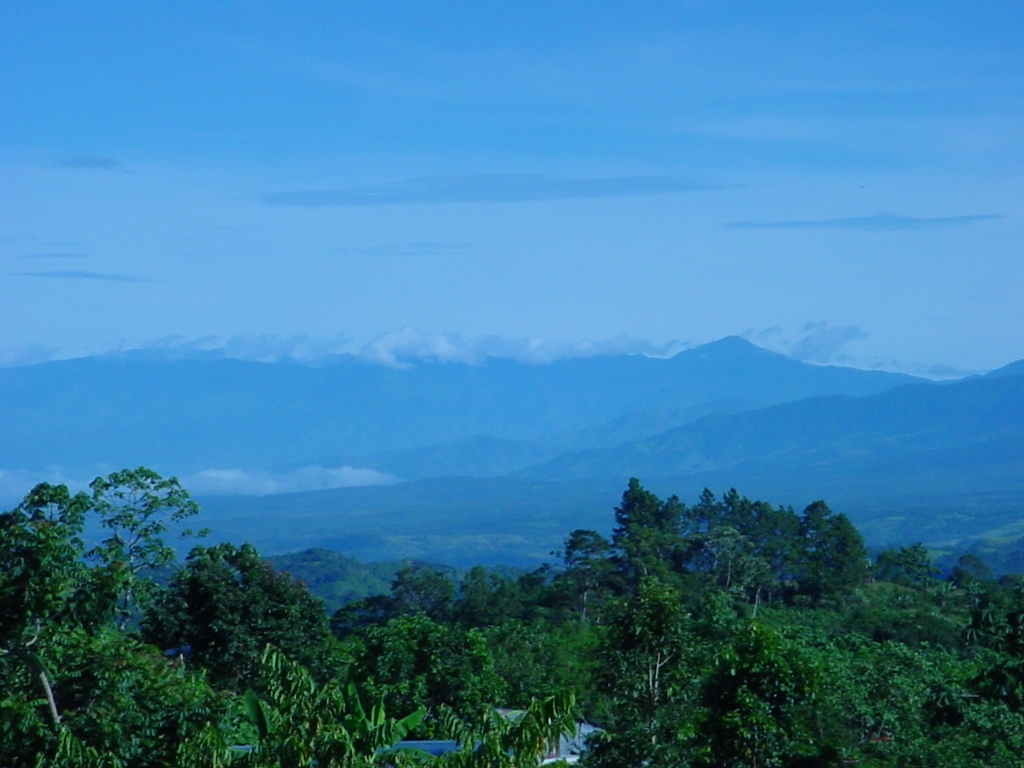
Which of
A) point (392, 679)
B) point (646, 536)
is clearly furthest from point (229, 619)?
point (646, 536)

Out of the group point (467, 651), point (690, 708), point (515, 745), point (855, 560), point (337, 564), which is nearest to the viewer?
point (515, 745)

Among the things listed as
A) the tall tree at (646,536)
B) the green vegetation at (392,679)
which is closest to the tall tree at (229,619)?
the green vegetation at (392,679)

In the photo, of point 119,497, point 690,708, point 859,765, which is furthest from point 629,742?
point 119,497

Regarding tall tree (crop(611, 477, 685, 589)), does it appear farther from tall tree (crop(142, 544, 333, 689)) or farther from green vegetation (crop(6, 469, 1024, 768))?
tall tree (crop(142, 544, 333, 689))

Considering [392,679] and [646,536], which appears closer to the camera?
[392,679]

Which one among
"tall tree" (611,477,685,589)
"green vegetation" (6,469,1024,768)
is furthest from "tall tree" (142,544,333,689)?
"tall tree" (611,477,685,589)

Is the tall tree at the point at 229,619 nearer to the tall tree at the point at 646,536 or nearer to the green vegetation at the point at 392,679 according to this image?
the green vegetation at the point at 392,679

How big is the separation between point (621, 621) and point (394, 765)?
17.7 ft

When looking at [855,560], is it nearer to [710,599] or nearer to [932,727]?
[710,599]

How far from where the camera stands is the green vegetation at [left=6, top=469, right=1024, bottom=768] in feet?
37.5

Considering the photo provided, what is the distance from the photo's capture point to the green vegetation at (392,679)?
37.5 ft

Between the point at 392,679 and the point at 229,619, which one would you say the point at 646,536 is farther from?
the point at 392,679

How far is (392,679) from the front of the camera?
20734 mm

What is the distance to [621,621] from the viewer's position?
15.8 meters
